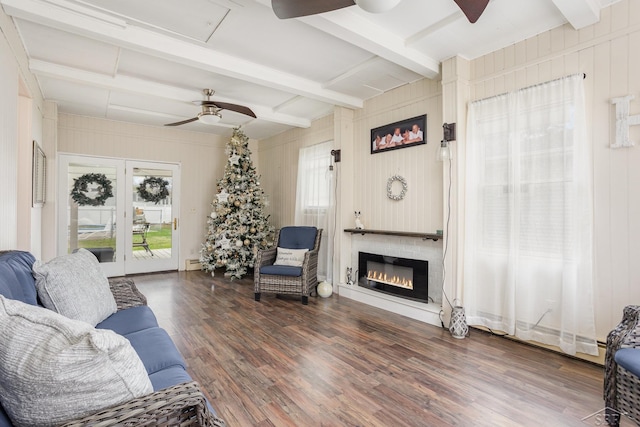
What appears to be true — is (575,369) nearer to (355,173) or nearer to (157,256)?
(355,173)

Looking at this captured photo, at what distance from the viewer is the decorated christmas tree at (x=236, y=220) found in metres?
5.68

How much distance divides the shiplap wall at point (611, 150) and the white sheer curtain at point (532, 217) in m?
0.09

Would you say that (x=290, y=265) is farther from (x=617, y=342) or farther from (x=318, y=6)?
(x=617, y=342)

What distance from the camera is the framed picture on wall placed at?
3.63m

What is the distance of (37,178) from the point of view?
3830 millimetres

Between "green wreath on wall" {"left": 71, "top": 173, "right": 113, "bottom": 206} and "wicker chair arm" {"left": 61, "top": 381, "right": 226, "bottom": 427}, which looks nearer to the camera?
"wicker chair arm" {"left": 61, "top": 381, "right": 226, "bottom": 427}

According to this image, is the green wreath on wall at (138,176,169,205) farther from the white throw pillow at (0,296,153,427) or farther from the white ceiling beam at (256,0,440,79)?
the white throw pillow at (0,296,153,427)

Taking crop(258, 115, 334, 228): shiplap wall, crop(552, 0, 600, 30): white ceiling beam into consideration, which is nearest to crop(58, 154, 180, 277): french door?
crop(258, 115, 334, 228): shiplap wall

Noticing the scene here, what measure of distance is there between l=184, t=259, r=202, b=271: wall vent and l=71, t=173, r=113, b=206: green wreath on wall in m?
1.84

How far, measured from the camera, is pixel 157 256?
6.20 meters

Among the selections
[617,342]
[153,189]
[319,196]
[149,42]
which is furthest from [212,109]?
[617,342]

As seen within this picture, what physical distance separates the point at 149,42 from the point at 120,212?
3.94 metres

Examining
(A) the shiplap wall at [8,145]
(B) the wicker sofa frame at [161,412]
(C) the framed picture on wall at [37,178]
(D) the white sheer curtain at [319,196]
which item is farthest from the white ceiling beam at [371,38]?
(C) the framed picture on wall at [37,178]

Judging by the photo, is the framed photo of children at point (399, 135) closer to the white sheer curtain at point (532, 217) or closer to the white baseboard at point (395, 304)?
the white sheer curtain at point (532, 217)
